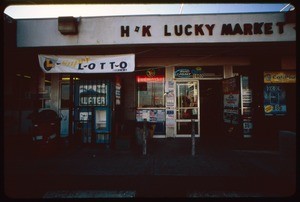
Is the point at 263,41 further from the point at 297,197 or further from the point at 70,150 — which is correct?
the point at 70,150

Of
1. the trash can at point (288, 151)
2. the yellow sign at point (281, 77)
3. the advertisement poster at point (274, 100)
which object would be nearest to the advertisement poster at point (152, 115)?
the advertisement poster at point (274, 100)

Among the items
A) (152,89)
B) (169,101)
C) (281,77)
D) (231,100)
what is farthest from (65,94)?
(281,77)

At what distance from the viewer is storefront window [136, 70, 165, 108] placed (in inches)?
410

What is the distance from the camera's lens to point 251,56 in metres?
10.1

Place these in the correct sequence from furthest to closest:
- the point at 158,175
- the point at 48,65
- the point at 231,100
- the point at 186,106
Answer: the point at 186,106, the point at 231,100, the point at 48,65, the point at 158,175

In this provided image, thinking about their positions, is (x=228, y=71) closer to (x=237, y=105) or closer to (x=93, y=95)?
(x=237, y=105)

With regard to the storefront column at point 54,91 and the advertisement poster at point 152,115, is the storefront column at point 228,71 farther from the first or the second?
the storefront column at point 54,91

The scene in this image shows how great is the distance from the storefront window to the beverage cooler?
1.86 metres

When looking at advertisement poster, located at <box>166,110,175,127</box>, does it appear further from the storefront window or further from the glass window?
the glass window

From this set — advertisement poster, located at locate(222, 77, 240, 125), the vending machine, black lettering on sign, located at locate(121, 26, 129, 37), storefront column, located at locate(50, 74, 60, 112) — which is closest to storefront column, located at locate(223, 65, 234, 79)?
A: the vending machine

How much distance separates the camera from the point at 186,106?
34.4ft

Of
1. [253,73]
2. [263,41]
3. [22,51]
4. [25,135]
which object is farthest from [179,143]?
[22,51]

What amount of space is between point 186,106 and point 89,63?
4413 mm

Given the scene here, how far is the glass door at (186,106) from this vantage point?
1045 centimetres
